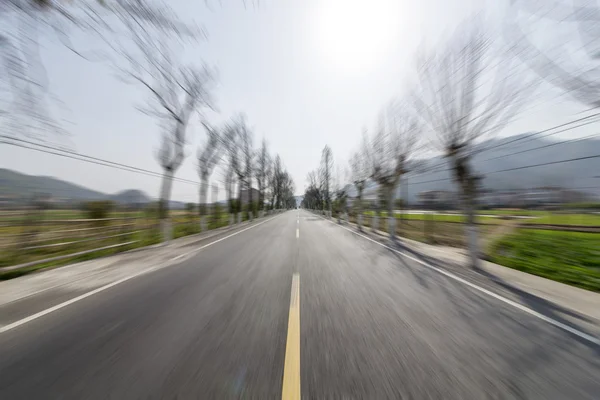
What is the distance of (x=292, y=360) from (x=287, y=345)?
0.27m

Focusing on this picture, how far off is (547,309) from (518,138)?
22.9ft

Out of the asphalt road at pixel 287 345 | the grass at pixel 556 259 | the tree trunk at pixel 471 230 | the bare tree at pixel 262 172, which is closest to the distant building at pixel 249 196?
the bare tree at pixel 262 172

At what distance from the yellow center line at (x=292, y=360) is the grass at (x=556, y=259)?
6.35 m

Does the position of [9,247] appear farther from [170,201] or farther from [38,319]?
[170,201]

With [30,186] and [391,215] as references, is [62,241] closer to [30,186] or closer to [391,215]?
[30,186]

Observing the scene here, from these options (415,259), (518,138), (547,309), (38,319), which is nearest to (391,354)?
(547,309)

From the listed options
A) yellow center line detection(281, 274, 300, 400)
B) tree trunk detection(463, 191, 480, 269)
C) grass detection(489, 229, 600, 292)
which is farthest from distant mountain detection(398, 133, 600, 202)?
yellow center line detection(281, 274, 300, 400)

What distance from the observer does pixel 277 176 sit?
203 feet

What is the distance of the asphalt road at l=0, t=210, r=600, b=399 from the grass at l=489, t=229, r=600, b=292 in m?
3.16

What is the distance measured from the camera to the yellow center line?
1883 millimetres

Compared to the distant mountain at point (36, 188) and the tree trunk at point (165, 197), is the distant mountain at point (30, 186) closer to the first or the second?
the distant mountain at point (36, 188)

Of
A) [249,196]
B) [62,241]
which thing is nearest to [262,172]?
[249,196]

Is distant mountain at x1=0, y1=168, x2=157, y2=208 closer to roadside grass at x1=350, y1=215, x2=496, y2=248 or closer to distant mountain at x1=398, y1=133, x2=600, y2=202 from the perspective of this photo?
distant mountain at x1=398, y1=133, x2=600, y2=202

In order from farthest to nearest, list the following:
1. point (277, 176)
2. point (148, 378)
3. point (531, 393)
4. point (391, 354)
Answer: point (277, 176) < point (391, 354) < point (148, 378) < point (531, 393)
